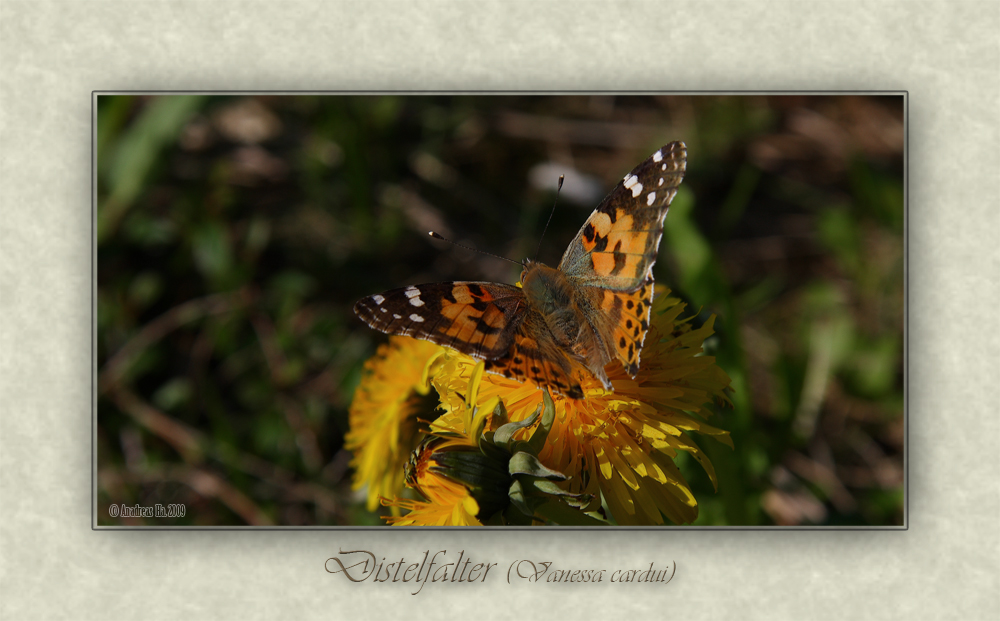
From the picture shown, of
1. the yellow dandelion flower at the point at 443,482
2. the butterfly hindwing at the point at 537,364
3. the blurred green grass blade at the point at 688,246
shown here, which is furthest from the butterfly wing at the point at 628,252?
the blurred green grass blade at the point at 688,246

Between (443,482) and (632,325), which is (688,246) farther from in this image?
(443,482)

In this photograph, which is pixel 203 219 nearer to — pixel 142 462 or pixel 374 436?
pixel 142 462

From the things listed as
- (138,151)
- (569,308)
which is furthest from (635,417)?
(138,151)

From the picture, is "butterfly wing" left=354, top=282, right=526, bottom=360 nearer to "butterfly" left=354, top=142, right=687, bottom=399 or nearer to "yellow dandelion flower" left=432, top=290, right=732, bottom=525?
"butterfly" left=354, top=142, right=687, bottom=399

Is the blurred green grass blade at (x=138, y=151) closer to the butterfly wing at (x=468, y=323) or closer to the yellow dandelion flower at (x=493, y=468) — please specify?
the butterfly wing at (x=468, y=323)

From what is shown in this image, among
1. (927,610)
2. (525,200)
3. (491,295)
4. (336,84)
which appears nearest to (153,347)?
(336,84)
